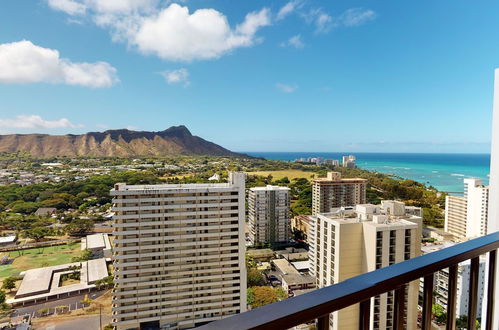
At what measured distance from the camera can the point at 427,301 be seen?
498 mm

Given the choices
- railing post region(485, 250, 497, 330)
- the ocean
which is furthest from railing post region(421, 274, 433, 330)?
the ocean

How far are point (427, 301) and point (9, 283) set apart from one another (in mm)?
12595

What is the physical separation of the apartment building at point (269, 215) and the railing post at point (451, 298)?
1304cm

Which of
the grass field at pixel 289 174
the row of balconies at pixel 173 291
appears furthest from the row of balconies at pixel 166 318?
the grass field at pixel 289 174

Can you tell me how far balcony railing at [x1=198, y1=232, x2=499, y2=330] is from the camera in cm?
29

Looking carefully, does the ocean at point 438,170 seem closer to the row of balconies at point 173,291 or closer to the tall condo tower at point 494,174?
the tall condo tower at point 494,174

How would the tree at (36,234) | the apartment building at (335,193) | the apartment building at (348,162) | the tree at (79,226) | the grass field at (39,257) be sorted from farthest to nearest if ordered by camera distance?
Answer: the apartment building at (348,162)
the apartment building at (335,193)
the tree at (79,226)
the tree at (36,234)
the grass field at (39,257)

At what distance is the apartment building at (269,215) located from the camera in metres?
13.6

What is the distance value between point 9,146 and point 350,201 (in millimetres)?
24236

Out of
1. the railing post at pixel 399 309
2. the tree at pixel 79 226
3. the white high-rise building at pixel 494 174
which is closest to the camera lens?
the railing post at pixel 399 309

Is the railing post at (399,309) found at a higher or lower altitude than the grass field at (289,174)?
higher

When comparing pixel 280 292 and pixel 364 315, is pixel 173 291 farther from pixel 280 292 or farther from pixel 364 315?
pixel 364 315

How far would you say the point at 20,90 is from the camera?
1667 centimetres

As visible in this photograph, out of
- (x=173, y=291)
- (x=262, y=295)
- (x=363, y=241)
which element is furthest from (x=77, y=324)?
(x=363, y=241)
